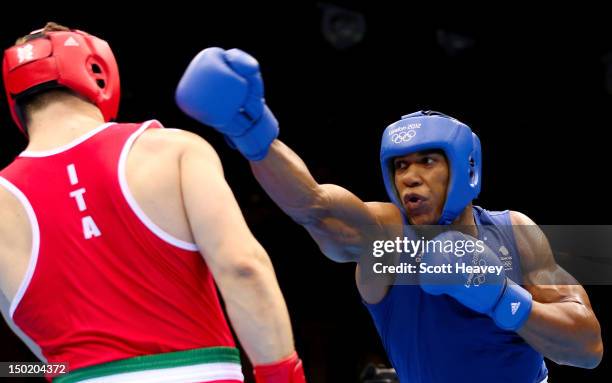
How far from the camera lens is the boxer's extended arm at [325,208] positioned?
251 cm

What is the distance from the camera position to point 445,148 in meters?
2.85

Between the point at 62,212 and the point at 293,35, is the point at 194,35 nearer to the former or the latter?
the point at 293,35

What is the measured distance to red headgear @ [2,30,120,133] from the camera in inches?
79.8

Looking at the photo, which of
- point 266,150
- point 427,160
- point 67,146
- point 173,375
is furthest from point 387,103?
point 173,375

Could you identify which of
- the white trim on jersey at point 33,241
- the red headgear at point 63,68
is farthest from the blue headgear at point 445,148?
the white trim on jersey at point 33,241

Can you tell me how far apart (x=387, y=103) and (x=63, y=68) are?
402 centimetres

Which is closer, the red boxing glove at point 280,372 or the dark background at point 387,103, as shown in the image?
the red boxing glove at point 280,372

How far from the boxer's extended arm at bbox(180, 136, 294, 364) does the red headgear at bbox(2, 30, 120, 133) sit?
41 cm

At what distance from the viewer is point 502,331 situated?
2900mm

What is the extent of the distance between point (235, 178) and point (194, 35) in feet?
3.28

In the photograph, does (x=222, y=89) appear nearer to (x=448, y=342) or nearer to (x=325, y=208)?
(x=325, y=208)

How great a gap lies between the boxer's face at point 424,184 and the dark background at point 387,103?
9.21 feet

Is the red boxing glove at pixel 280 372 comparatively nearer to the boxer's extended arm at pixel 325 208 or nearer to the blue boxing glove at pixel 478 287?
the boxer's extended arm at pixel 325 208

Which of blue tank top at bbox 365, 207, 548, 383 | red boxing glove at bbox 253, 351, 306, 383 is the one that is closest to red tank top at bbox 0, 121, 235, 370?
red boxing glove at bbox 253, 351, 306, 383
